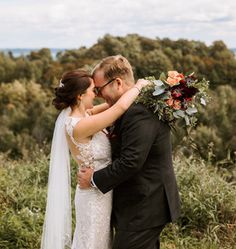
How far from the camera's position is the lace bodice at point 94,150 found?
3879 millimetres

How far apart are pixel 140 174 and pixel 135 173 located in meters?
0.12

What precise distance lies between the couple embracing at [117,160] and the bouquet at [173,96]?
70mm

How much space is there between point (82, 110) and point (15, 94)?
166ft

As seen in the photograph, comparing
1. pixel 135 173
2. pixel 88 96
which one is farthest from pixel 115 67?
pixel 135 173

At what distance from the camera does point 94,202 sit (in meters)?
3.92

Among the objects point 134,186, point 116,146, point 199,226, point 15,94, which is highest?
point 116,146

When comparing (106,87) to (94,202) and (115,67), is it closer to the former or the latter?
(115,67)

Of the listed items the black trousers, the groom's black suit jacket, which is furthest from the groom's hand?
the black trousers

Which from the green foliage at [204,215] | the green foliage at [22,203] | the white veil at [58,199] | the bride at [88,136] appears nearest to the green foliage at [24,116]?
the green foliage at [22,203]

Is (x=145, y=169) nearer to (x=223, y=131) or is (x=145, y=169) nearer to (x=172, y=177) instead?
(x=172, y=177)

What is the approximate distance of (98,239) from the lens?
13.1 ft

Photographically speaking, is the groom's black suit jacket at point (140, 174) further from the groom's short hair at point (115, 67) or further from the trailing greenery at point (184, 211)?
the trailing greenery at point (184, 211)

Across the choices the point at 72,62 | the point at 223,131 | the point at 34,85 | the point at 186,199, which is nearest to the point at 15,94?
the point at 34,85

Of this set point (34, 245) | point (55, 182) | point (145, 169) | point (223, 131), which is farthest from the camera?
point (223, 131)
